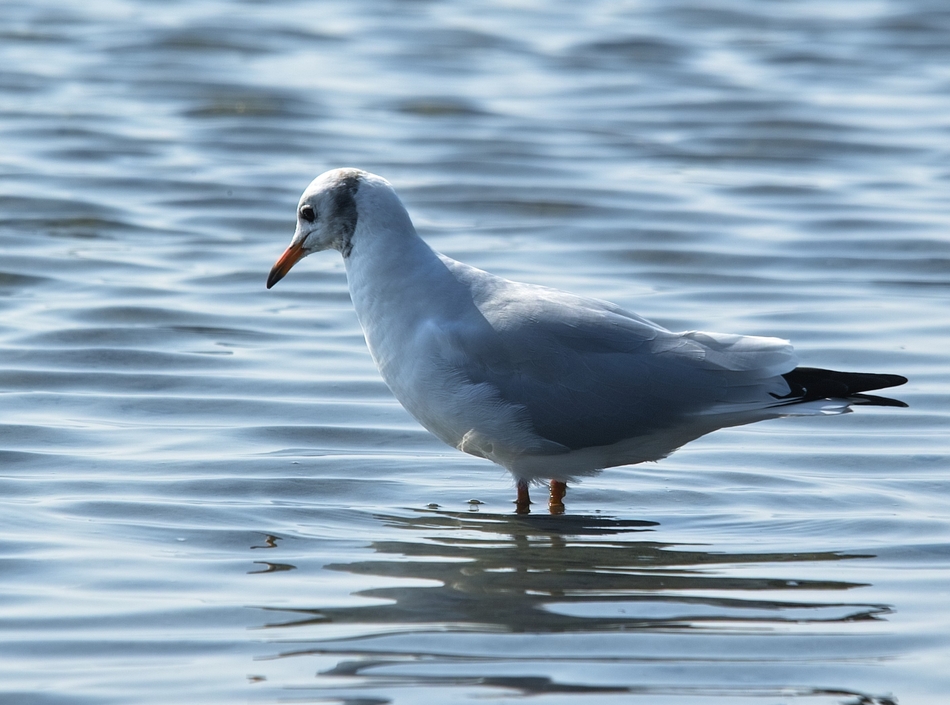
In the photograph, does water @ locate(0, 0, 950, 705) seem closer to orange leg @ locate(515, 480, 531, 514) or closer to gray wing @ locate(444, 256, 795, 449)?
orange leg @ locate(515, 480, 531, 514)

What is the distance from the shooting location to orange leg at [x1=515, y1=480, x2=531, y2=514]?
5762 mm

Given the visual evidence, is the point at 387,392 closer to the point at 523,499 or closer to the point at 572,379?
the point at 523,499

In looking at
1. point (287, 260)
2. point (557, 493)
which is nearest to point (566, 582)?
point (557, 493)

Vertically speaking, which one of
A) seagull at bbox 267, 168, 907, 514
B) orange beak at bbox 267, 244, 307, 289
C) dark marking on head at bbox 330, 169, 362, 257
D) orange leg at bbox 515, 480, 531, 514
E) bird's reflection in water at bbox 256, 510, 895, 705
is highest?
dark marking on head at bbox 330, 169, 362, 257

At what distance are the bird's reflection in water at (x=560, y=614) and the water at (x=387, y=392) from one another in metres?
0.02

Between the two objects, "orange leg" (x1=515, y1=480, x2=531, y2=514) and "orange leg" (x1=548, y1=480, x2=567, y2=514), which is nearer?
"orange leg" (x1=515, y1=480, x2=531, y2=514)

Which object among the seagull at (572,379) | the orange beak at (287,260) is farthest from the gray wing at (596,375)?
the orange beak at (287,260)

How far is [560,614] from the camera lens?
4457 mm

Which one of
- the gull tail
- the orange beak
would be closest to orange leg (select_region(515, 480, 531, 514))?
the gull tail

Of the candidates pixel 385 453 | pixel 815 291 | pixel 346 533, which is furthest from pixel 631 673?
pixel 815 291

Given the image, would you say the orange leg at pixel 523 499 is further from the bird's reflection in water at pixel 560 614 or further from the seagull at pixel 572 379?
Answer: the bird's reflection in water at pixel 560 614

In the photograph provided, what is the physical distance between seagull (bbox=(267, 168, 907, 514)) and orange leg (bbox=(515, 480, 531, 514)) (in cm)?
10

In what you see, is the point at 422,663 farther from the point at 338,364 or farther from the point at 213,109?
the point at 213,109

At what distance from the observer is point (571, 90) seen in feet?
48.5
